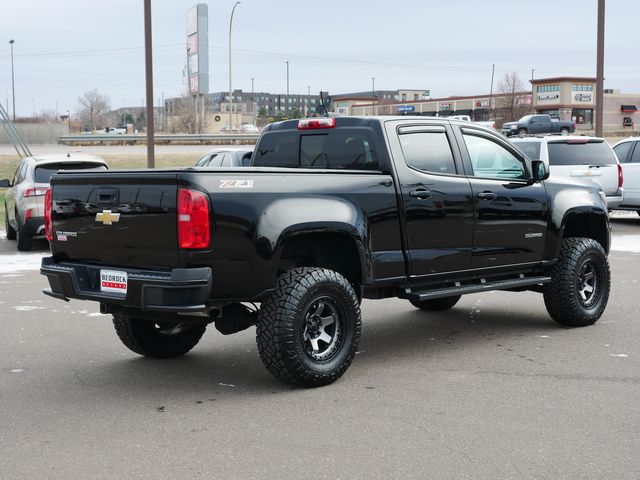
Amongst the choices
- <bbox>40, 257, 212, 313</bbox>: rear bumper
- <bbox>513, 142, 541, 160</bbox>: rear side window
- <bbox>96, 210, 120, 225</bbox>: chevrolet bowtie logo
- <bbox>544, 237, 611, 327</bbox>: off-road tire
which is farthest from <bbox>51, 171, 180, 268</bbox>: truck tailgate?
<bbox>513, 142, 541, 160</bbox>: rear side window

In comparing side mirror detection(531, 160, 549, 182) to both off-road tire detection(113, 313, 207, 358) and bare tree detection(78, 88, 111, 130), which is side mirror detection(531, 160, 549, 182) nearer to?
off-road tire detection(113, 313, 207, 358)

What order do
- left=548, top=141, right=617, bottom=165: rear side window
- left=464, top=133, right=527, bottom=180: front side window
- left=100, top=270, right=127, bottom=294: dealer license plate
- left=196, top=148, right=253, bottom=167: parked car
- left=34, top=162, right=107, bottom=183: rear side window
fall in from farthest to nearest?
left=196, top=148, right=253, bottom=167: parked car
left=548, top=141, right=617, bottom=165: rear side window
left=34, top=162, right=107, bottom=183: rear side window
left=464, top=133, right=527, bottom=180: front side window
left=100, top=270, right=127, bottom=294: dealer license plate

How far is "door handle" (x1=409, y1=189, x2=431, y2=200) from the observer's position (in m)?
7.05

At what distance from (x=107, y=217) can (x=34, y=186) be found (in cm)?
894

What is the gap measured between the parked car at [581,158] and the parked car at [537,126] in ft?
132

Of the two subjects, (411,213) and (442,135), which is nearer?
(411,213)

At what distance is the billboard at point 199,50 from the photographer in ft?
224

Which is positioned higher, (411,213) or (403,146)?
(403,146)

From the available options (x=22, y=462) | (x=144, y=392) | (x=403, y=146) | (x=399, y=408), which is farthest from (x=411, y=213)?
(x=22, y=462)

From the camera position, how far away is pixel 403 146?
723 cm

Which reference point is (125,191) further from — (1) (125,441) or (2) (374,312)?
(2) (374,312)

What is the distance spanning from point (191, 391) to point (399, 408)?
4.81 feet

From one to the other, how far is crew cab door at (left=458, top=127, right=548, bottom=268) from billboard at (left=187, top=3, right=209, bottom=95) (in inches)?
2421

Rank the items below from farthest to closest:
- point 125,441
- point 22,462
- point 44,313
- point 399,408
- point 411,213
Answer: point 44,313 < point 411,213 < point 399,408 < point 125,441 < point 22,462
